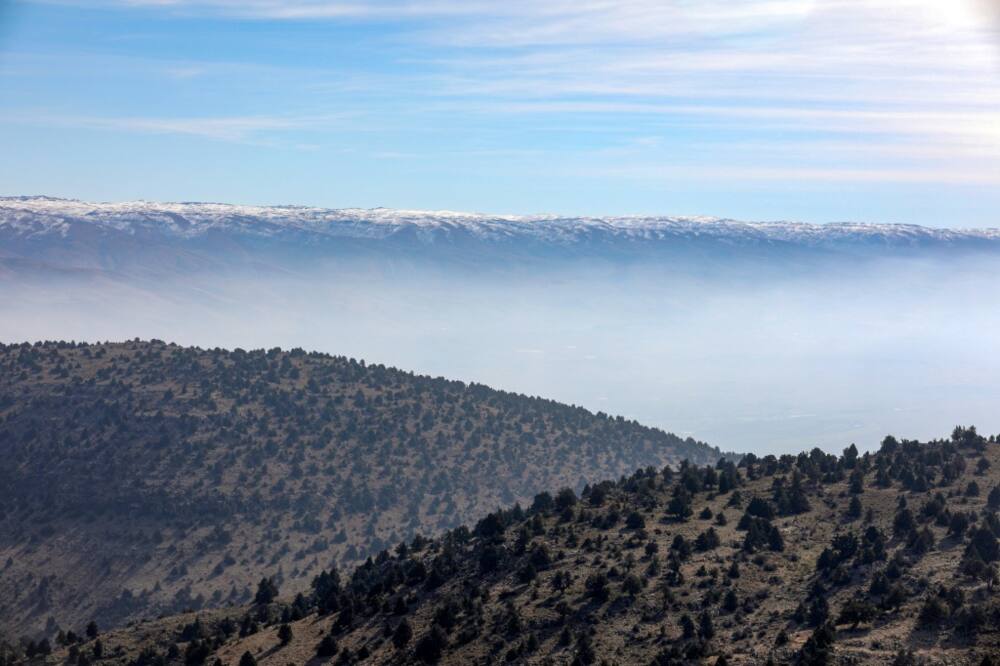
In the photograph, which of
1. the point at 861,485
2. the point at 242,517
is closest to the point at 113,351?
the point at 242,517

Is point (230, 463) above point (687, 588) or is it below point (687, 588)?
below

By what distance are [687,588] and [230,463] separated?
88.6 m

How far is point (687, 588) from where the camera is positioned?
184 ft

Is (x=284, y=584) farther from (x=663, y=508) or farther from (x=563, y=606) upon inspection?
(x=563, y=606)

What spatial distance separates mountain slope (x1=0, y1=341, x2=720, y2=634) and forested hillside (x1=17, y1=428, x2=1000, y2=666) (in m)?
43.3

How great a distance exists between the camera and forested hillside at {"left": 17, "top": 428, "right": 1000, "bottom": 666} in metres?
49.4

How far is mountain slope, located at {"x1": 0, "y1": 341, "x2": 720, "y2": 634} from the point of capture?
116 metres

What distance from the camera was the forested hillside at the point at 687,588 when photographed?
162 ft

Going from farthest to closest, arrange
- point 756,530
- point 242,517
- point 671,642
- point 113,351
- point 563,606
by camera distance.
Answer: point 113,351 < point 242,517 < point 756,530 < point 563,606 < point 671,642

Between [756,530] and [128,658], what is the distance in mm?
33321

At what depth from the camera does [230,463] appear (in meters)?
136

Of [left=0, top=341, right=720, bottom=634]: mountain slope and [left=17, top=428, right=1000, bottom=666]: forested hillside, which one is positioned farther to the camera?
[left=0, top=341, right=720, bottom=634]: mountain slope

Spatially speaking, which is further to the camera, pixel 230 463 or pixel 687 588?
pixel 230 463

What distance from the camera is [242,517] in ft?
416
